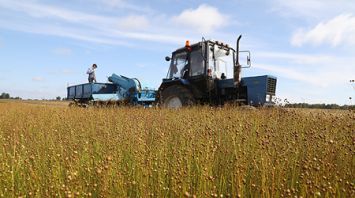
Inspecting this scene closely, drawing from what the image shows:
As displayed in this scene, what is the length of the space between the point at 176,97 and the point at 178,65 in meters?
1.12

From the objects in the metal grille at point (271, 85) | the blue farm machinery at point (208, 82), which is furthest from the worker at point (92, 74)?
the metal grille at point (271, 85)

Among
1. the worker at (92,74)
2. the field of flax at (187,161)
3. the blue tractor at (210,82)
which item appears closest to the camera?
the field of flax at (187,161)

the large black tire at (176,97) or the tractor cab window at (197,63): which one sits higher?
the tractor cab window at (197,63)

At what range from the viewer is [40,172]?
3.32m

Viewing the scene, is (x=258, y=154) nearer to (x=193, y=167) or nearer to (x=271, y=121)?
(x=193, y=167)

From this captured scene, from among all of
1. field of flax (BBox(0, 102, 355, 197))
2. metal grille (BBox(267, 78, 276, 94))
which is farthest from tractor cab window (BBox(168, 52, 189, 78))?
field of flax (BBox(0, 102, 355, 197))

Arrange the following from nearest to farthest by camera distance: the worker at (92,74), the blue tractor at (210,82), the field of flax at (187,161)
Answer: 1. the field of flax at (187,161)
2. the blue tractor at (210,82)
3. the worker at (92,74)

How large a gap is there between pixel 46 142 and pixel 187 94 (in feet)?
17.3

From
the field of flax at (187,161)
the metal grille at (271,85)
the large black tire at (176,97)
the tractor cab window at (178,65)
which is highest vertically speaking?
the tractor cab window at (178,65)

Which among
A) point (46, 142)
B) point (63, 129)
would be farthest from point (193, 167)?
point (63, 129)

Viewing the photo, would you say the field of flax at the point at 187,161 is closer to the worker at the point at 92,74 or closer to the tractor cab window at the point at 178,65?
the tractor cab window at the point at 178,65

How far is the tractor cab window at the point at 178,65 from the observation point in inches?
389

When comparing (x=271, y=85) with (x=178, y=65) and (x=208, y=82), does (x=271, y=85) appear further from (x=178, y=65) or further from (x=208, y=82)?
(x=178, y=65)

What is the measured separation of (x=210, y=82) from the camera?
29.8ft
